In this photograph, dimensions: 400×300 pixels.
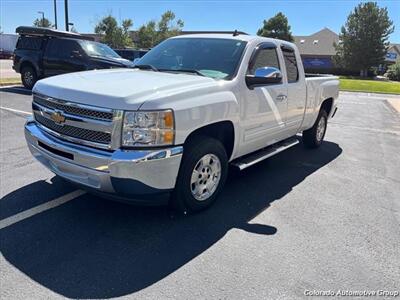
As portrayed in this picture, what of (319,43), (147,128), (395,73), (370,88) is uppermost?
(319,43)

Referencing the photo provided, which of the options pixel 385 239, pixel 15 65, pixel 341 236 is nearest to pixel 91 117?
pixel 341 236

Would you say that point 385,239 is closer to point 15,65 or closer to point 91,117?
point 91,117

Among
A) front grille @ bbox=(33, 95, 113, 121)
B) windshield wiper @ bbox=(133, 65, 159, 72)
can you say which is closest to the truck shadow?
front grille @ bbox=(33, 95, 113, 121)

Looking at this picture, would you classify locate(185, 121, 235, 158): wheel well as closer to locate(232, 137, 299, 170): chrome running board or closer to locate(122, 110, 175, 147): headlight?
locate(232, 137, 299, 170): chrome running board

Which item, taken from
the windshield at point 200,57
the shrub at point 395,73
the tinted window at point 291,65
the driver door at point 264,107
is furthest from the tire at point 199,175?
the shrub at point 395,73

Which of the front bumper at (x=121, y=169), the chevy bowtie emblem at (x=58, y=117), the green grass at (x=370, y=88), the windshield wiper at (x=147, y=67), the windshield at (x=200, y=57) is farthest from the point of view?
the green grass at (x=370, y=88)

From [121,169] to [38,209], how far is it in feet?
4.61

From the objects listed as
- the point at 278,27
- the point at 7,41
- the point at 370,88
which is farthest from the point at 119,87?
the point at 7,41

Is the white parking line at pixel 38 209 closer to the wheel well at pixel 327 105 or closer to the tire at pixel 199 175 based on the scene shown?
the tire at pixel 199 175

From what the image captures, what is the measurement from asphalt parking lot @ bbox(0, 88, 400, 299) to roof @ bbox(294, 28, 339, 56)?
61.2m

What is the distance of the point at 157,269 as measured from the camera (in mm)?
3162

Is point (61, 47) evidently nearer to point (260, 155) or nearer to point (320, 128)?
point (320, 128)

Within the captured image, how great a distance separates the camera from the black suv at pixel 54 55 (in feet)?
41.9

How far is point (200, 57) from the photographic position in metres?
4.82
